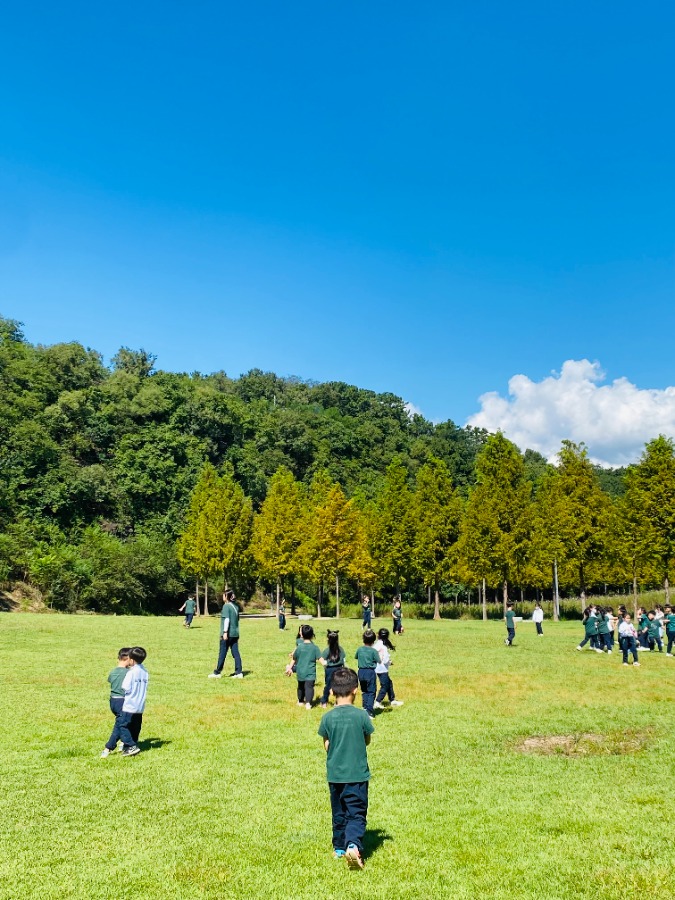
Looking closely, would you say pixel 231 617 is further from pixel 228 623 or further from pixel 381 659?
pixel 381 659

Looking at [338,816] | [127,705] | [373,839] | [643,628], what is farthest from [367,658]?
[643,628]

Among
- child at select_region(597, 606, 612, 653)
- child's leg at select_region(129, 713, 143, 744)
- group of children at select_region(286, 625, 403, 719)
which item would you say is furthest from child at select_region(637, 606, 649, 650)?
child's leg at select_region(129, 713, 143, 744)

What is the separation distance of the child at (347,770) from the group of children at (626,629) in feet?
62.4

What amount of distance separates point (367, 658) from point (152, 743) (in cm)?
458

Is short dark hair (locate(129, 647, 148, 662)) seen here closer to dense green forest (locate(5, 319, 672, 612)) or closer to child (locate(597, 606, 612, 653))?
child (locate(597, 606, 612, 653))

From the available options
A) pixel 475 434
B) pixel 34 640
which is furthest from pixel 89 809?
pixel 475 434

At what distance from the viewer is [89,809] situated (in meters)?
8.29

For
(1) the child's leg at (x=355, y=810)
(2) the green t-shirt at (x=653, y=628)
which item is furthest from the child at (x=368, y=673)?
(2) the green t-shirt at (x=653, y=628)

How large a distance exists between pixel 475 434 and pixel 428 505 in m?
89.3

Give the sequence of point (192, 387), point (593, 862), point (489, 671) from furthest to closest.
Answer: point (192, 387) → point (489, 671) → point (593, 862)

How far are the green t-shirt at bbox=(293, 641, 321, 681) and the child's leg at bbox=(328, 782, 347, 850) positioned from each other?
8086 millimetres

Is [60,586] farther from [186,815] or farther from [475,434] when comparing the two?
[475,434]

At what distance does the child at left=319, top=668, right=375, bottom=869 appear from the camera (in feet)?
21.9

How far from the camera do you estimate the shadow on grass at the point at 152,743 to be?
448 inches
